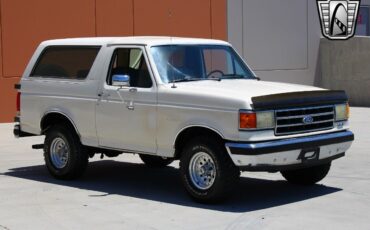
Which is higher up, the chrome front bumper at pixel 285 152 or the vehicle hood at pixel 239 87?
the vehicle hood at pixel 239 87

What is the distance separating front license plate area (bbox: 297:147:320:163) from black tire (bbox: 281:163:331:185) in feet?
3.03

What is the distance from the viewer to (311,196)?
28.6 ft

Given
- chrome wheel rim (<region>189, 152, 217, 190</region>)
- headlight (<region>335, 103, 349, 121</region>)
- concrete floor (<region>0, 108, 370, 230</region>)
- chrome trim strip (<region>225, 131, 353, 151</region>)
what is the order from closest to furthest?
concrete floor (<region>0, 108, 370, 230</region>)
chrome trim strip (<region>225, 131, 353, 151</region>)
chrome wheel rim (<region>189, 152, 217, 190</region>)
headlight (<region>335, 103, 349, 121</region>)

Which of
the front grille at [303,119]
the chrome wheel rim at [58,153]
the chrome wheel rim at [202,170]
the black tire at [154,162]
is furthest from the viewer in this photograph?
the black tire at [154,162]

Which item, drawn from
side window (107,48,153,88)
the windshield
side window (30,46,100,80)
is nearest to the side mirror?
side window (107,48,153,88)

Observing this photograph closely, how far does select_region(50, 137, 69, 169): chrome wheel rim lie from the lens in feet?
32.9

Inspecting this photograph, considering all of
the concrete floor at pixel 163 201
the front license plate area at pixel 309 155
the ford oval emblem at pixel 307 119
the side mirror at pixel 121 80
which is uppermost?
the side mirror at pixel 121 80

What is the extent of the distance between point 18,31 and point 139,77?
33.0 ft

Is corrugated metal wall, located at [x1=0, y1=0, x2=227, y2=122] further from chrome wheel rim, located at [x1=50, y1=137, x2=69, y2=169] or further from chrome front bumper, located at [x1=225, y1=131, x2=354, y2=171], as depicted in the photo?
chrome front bumper, located at [x1=225, y1=131, x2=354, y2=171]

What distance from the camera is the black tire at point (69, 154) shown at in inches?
385

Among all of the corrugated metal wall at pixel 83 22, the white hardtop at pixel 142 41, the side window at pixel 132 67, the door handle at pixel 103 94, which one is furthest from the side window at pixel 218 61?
the corrugated metal wall at pixel 83 22

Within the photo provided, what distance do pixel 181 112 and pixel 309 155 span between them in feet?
5.06

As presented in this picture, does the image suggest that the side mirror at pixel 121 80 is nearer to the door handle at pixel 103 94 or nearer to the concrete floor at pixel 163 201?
the door handle at pixel 103 94

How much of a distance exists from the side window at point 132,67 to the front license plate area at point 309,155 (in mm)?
2027
